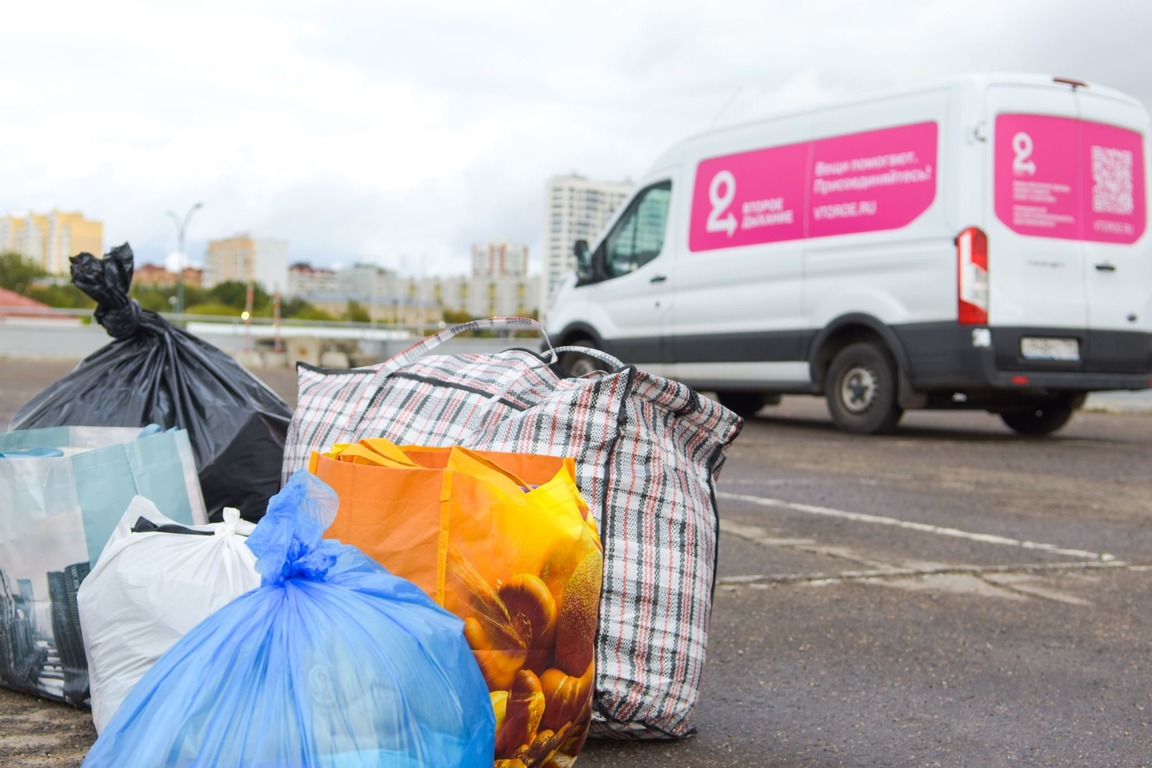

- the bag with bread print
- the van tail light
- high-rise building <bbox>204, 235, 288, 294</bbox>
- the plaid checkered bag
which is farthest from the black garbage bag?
high-rise building <bbox>204, 235, 288, 294</bbox>

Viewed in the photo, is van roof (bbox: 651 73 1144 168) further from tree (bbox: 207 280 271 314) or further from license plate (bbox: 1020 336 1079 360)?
tree (bbox: 207 280 271 314)

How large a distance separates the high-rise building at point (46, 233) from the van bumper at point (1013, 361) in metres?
112

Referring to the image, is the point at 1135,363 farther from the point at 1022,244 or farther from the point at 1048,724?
the point at 1048,724

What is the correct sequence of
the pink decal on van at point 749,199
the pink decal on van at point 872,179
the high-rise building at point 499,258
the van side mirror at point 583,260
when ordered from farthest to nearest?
1. the high-rise building at point 499,258
2. the van side mirror at point 583,260
3. the pink decal on van at point 749,199
4. the pink decal on van at point 872,179

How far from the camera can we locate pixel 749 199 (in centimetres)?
912

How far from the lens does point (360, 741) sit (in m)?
1.56

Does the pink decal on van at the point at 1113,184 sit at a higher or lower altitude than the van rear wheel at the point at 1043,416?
higher

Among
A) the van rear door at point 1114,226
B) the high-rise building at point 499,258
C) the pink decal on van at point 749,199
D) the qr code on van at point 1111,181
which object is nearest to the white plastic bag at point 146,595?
the pink decal on van at point 749,199

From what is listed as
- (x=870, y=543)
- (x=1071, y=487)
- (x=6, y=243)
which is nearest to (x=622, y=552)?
(x=870, y=543)

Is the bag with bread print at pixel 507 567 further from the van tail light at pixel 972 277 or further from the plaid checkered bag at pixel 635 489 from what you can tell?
the van tail light at pixel 972 277

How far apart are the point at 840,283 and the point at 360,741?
292 inches

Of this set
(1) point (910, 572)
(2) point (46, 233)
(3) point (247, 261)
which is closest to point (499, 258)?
(3) point (247, 261)

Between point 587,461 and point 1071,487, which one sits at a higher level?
point 587,461

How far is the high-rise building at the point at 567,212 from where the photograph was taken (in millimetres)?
45500
